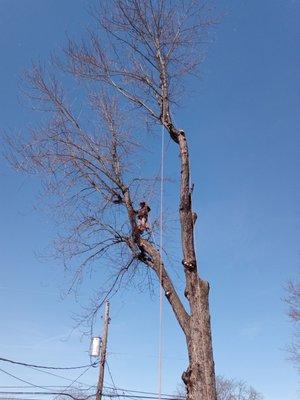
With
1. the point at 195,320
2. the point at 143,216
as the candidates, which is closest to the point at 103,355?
the point at 143,216

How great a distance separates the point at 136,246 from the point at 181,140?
1.55 m

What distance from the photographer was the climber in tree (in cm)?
661

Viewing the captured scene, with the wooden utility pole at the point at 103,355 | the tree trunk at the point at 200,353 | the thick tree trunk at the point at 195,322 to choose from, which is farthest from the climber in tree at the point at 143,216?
the wooden utility pole at the point at 103,355

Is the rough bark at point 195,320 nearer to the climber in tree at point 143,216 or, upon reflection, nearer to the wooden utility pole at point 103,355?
the climber in tree at point 143,216

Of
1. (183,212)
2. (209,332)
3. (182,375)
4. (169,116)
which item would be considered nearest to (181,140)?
(169,116)

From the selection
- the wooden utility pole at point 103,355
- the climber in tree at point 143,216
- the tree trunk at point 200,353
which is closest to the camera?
the tree trunk at point 200,353

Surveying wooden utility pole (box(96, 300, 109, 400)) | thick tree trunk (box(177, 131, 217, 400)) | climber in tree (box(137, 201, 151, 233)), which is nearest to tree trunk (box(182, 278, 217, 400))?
thick tree trunk (box(177, 131, 217, 400))

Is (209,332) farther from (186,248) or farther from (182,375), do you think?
(186,248)

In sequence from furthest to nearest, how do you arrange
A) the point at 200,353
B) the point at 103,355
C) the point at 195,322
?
the point at 103,355
the point at 195,322
the point at 200,353

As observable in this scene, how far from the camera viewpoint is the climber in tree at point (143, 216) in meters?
6.61

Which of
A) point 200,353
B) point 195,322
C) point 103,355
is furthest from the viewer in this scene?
point 103,355

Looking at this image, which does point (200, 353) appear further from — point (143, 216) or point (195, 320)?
point (143, 216)

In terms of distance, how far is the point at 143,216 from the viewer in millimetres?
6754

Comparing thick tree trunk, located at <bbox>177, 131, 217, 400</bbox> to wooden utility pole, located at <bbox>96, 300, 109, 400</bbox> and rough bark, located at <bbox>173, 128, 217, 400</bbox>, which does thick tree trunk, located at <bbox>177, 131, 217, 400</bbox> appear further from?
wooden utility pole, located at <bbox>96, 300, 109, 400</bbox>
